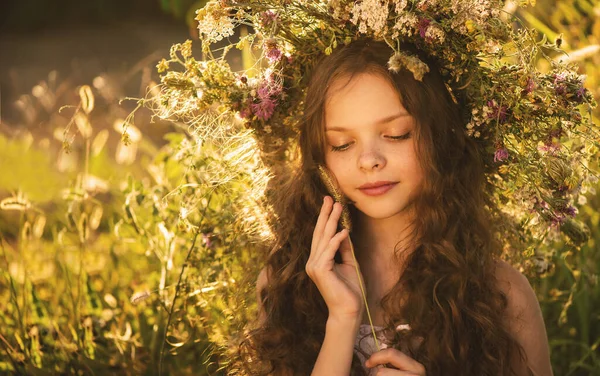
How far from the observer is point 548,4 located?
5273 millimetres

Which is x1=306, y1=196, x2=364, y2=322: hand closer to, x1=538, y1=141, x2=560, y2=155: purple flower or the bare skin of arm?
the bare skin of arm

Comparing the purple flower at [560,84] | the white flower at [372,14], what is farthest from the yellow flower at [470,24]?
the purple flower at [560,84]

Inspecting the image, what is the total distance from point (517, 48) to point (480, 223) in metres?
0.66

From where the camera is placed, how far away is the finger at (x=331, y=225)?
2623 millimetres

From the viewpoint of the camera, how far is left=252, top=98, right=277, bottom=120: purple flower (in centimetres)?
271

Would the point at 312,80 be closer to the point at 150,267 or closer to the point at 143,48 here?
the point at 150,267

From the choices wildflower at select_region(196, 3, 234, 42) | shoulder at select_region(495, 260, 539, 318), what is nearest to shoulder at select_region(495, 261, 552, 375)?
shoulder at select_region(495, 260, 539, 318)

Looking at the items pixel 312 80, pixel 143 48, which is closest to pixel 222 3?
pixel 312 80

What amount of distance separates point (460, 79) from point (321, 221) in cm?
67

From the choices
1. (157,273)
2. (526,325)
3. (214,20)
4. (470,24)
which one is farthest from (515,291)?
(157,273)

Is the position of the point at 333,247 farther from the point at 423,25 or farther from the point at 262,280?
the point at 423,25

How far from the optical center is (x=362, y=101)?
2514 mm

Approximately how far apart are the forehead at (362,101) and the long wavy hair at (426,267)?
2 centimetres

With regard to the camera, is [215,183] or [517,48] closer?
[517,48]
